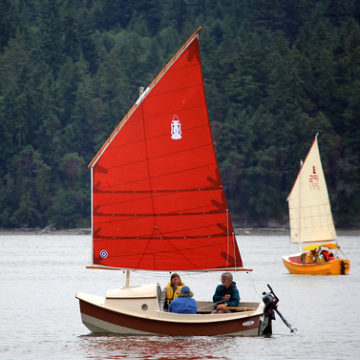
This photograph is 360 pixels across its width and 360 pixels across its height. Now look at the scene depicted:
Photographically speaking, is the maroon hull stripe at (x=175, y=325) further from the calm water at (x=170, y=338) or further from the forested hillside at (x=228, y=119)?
the forested hillside at (x=228, y=119)

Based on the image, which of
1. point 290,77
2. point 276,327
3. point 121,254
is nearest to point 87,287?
point 276,327

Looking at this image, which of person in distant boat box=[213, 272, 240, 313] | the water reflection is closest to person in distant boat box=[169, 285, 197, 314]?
the water reflection

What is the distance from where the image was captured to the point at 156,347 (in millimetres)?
26797

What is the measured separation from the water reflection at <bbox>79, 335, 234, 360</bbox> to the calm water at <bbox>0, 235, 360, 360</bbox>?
3cm

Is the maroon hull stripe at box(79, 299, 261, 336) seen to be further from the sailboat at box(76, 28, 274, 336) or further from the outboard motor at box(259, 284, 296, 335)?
the sailboat at box(76, 28, 274, 336)

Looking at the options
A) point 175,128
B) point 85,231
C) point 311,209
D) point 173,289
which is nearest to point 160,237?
point 173,289

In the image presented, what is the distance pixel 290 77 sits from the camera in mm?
151125

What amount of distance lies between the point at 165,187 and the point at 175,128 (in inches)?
66.2

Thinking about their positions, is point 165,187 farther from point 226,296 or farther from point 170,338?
point 170,338

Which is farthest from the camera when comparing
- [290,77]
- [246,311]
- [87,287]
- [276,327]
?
[290,77]

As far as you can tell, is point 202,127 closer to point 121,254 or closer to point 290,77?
point 121,254

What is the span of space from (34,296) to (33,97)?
383ft

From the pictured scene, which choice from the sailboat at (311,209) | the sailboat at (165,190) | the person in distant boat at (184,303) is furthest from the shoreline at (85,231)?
the person in distant boat at (184,303)

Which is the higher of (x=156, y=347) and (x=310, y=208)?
(x=310, y=208)
